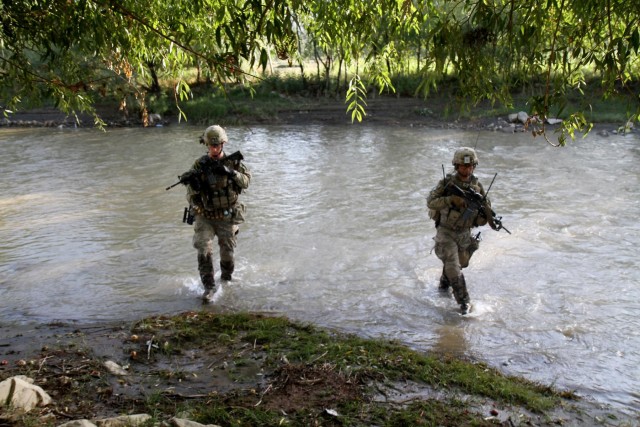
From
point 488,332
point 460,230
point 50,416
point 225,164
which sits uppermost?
point 225,164

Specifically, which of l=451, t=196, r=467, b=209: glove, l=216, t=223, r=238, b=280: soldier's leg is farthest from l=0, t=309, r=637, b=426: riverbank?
l=451, t=196, r=467, b=209: glove

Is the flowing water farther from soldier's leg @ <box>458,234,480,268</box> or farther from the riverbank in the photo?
the riverbank

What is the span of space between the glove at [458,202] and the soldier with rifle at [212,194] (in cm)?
247

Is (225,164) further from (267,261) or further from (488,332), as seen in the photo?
(488,332)

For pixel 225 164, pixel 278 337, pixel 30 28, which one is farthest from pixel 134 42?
pixel 278 337

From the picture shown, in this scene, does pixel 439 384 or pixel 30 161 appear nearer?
pixel 439 384

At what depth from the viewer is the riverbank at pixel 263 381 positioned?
14.0 ft

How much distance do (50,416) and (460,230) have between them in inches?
187

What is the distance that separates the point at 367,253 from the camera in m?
9.62

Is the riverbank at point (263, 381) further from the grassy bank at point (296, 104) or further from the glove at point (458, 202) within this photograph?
the grassy bank at point (296, 104)

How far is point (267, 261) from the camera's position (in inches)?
364

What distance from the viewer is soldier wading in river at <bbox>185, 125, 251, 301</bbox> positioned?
7.03 meters

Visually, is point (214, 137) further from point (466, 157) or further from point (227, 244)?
point (466, 157)

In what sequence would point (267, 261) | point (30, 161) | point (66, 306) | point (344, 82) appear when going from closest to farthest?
1. point (66, 306)
2. point (267, 261)
3. point (30, 161)
4. point (344, 82)
